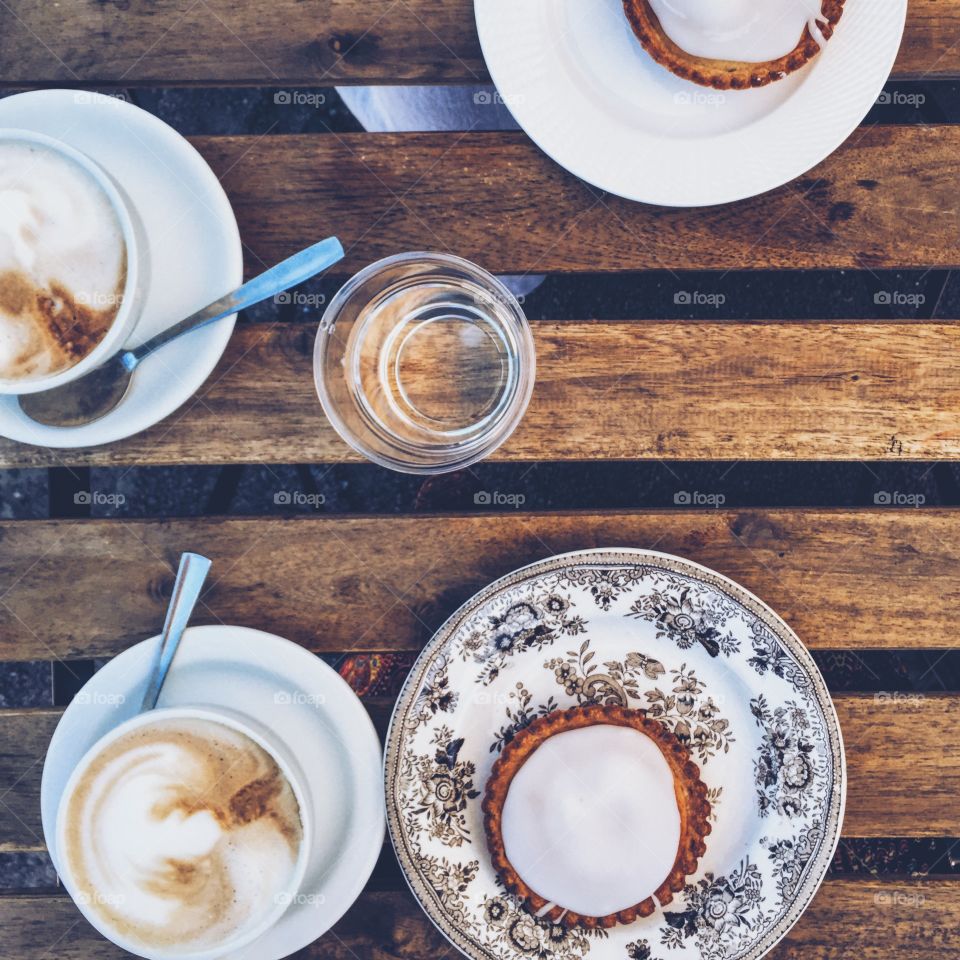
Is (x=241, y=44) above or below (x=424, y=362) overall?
above

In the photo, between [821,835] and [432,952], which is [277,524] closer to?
[432,952]

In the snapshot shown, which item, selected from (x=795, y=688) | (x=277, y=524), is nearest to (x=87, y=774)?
(x=277, y=524)

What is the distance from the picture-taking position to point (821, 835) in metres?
0.81

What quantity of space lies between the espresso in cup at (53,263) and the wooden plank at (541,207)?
0.20m

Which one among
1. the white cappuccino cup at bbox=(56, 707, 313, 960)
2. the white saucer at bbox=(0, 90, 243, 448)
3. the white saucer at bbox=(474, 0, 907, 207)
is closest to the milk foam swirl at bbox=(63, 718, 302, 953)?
the white cappuccino cup at bbox=(56, 707, 313, 960)

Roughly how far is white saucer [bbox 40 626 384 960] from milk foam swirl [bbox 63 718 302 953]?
0.10 metres

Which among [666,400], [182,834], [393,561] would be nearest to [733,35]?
[666,400]

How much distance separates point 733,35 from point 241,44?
0.46 m

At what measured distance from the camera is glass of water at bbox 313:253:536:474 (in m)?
0.81

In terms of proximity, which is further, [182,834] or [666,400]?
[666,400]

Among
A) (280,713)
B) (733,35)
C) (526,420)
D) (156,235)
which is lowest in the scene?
(280,713)

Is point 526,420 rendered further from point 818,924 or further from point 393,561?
point 818,924

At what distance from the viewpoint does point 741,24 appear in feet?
2.43

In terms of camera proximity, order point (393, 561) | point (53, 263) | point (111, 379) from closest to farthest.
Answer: point (53, 263), point (111, 379), point (393, 561)
